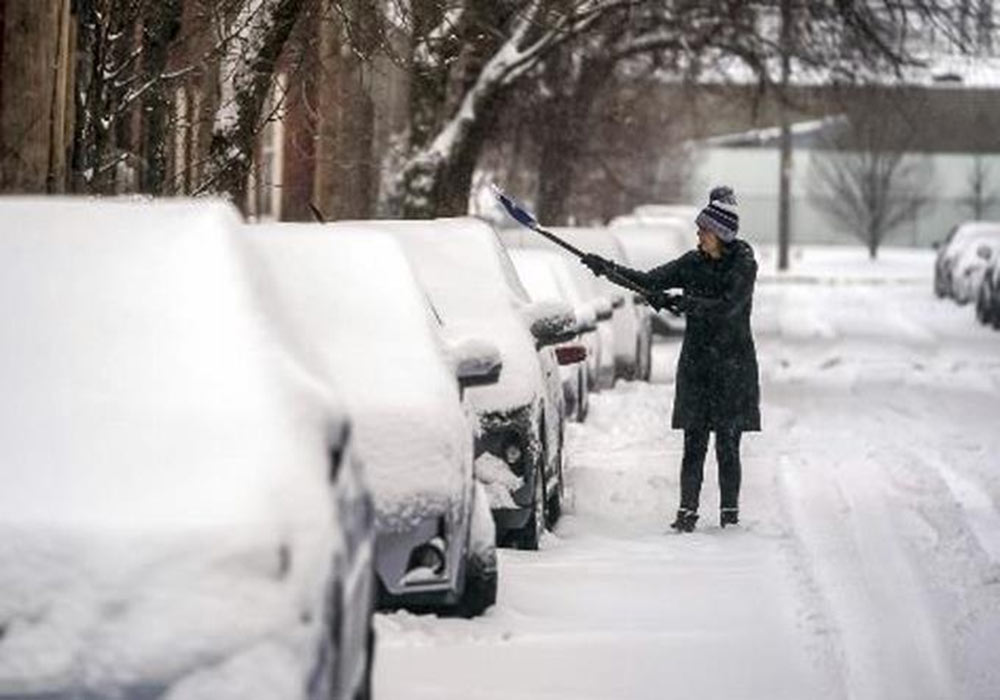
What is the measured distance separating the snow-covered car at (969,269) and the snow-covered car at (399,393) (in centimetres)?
2982

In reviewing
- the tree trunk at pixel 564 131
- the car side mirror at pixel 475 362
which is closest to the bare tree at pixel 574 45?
the tree trunk at pixel 564 131

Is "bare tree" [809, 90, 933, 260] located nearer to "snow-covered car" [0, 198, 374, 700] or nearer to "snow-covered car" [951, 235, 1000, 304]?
"snow-covered car" [951, 235, 1000, 304]

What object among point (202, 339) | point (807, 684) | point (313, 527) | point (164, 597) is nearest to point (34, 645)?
point (164, 597)

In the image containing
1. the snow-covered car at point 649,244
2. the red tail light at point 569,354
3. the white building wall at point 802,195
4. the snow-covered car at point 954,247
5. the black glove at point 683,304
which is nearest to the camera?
the black glove at point 683,304

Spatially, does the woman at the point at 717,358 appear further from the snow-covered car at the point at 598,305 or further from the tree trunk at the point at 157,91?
the snow-covered car at the point at 598,305

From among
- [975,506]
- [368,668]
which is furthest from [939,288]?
[368,668]

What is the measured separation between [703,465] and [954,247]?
31.9 metres

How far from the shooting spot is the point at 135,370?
178 inches

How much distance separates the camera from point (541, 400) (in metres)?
9.82

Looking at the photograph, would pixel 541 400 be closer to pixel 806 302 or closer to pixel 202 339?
pixel 202 339

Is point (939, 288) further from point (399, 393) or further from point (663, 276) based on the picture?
point (399, 393)

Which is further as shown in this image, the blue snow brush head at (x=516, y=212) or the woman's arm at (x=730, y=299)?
the blue snow brush head at (x=516, y=212)

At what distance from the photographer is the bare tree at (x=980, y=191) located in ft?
240

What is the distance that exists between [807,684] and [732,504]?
3.74 metres
